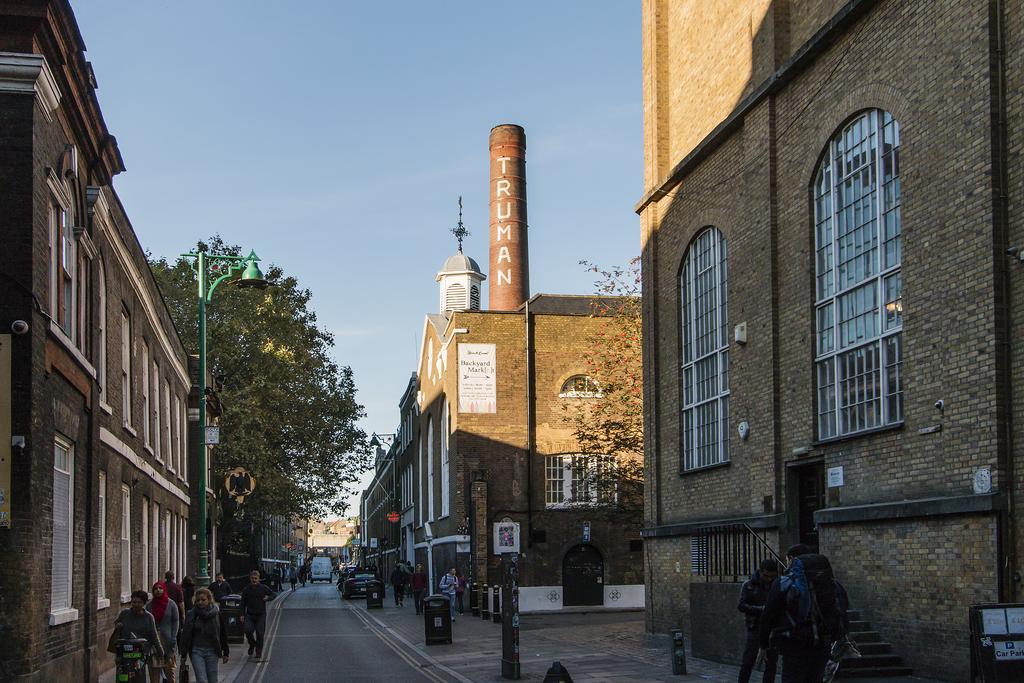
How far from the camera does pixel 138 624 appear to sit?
13430mm

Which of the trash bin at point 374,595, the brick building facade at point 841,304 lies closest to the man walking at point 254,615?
the brick building facade at point 841,304

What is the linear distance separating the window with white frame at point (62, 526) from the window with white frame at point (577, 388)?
92.3 ft

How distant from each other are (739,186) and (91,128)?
11.1 m

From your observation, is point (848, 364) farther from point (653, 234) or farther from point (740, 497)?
point (653, 234)

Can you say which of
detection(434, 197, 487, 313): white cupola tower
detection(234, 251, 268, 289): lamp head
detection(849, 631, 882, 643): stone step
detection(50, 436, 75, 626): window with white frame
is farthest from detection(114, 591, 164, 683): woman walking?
detection(434, 197, 487, 313): white cupola tower

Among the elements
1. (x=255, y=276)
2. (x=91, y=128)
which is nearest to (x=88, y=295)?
(x=91, y=128)

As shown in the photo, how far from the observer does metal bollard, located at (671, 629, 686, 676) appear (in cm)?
1672

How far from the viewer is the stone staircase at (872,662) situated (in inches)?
601

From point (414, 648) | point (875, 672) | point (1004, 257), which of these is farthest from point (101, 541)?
point (1004, 257)

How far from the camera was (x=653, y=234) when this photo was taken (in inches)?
1018

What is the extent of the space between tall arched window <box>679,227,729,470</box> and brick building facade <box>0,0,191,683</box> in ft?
34.6

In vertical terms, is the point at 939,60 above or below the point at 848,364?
above

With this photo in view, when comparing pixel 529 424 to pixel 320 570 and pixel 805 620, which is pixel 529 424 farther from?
pixel 320 570

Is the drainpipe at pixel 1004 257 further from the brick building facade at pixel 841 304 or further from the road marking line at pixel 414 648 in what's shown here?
the road marking line at pixel 414 648
